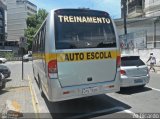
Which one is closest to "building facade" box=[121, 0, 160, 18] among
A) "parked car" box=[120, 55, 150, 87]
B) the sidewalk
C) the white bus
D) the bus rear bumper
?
"parked car" box=[120, 55, 150, 87]

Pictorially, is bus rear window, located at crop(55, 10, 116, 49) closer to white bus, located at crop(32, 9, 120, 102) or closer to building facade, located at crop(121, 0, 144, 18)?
white bus, located at crop(32, 9, 120, 102)

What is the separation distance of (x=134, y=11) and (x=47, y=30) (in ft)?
164

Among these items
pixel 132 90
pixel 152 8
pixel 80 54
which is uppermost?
pixel 152 8

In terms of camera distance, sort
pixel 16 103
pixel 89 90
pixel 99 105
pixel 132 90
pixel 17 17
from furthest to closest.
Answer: pixel 17 17 < pixel 132 90 < pixel 16 103 < pixel 99 105 < pixel 89 90

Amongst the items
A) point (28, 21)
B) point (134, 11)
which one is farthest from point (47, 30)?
point (28, 21)

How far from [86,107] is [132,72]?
3.50 meters

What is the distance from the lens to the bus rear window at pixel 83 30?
31.3ft

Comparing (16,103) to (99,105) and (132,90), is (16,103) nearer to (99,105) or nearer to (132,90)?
(99,105)

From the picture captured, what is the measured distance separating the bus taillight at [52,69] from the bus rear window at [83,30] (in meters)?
0.49

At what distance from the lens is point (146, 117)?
8.82 m

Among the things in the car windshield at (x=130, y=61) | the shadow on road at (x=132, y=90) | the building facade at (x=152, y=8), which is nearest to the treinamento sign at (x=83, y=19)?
the car windshield at (x=130, y=61)

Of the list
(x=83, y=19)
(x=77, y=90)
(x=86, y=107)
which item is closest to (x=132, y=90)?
(x=86, y=107)

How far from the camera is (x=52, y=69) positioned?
933 cm

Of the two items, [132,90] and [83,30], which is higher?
[83,30]
